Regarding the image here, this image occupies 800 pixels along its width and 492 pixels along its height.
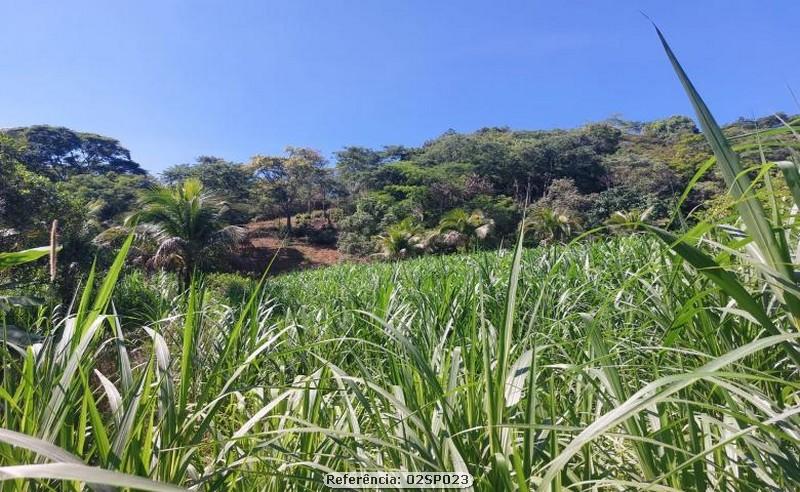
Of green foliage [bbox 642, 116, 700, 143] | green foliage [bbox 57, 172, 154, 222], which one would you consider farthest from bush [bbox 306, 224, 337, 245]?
green foliage [bbox 642, 116, 700, 143]

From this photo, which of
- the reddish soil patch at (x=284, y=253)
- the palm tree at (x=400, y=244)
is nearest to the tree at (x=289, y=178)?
the reddish soil patch at (x=284, y=253)

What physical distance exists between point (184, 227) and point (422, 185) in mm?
18997

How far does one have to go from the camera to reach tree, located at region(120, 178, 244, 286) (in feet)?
38.3

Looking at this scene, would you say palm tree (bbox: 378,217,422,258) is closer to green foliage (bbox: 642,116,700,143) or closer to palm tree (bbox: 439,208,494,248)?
palm tree (bbox: 439,208,494,248)

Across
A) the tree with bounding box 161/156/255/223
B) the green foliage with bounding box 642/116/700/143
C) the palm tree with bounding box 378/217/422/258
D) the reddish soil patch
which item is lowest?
the reddish soil patch

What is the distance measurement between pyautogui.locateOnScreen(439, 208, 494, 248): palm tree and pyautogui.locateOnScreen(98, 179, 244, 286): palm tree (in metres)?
10.8

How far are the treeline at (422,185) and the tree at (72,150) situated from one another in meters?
0.10

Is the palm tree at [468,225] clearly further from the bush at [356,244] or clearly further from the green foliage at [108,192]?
the green foliage at [108,192]

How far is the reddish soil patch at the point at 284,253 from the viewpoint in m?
22.0

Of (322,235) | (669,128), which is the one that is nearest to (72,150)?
(322,235)

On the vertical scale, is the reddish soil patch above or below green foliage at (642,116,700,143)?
→ below

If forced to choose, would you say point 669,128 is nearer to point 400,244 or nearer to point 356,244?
point 356,244

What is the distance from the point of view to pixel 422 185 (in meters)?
28.9

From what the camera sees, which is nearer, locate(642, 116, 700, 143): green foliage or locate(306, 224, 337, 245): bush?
locate(306, 224, 337, 245): bush
